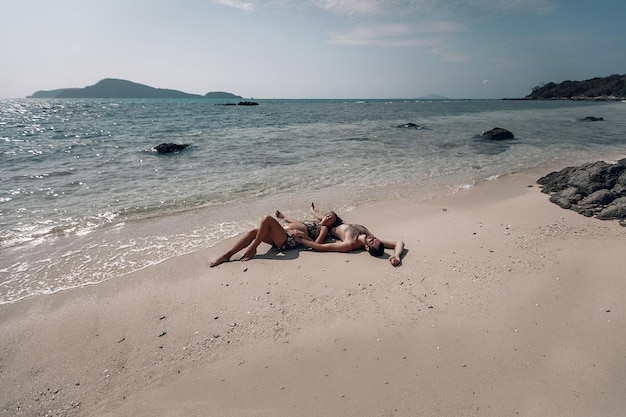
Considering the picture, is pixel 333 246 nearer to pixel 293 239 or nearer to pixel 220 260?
pixel 293 239

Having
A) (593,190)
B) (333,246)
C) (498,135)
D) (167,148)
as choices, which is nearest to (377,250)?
(333,246)

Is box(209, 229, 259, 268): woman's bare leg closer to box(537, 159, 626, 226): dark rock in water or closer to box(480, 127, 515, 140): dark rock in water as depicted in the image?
box(537, 159, 626, 226): dark rock in water

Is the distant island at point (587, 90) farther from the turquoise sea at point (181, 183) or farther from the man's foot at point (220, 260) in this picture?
the man's foot at point (220, 260)

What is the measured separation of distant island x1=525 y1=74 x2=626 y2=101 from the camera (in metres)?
98.6

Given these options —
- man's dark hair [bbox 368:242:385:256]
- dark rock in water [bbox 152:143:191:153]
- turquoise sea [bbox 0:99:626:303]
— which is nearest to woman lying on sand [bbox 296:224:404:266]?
man's dark hair [bbox 368:242:385:256]

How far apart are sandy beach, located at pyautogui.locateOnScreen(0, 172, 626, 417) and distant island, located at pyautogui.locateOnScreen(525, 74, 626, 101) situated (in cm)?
12435

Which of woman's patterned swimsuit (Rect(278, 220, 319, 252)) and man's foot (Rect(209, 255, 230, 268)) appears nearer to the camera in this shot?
man's foot (Rect(209, 255, 230, 268))

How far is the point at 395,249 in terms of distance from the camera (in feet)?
21.0

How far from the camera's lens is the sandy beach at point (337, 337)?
10.9 ft

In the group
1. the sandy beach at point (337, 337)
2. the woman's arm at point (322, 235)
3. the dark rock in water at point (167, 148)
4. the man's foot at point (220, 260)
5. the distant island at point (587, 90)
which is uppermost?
the distant island at point (587, 90)

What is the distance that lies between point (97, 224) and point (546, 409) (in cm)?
913

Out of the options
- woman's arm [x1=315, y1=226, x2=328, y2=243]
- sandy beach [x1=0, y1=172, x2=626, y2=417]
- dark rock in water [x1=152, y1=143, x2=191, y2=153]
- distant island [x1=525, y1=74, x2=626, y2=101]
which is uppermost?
distant island [x1=525, y1=74, x2=626, y2=101]

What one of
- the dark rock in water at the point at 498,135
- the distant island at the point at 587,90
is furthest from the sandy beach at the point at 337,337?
the distant island at the point at 587,90

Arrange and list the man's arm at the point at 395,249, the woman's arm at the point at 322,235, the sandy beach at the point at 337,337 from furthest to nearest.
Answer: the woman's arm at the point at 322,235 < the man's arm at the point at 395,249 < the sandy beach at the point at 337,337
